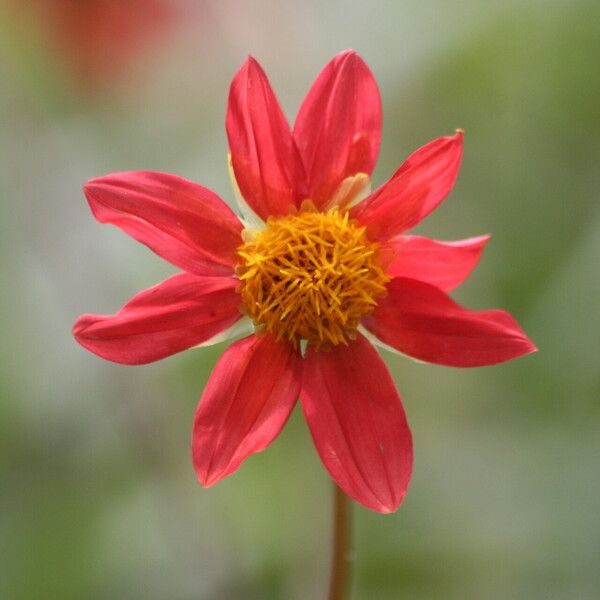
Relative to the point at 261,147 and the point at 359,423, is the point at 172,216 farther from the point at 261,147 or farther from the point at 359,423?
the point at 359,423

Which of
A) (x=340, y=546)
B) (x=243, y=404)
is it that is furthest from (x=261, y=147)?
(x=340, y=546)

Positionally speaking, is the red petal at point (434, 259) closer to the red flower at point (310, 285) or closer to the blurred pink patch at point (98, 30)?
the red flower at point (310, 285)

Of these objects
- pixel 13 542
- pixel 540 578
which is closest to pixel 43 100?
pixel 13 542

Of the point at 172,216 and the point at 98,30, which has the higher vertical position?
the point at 98,30

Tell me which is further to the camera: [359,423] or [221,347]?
[221,347]

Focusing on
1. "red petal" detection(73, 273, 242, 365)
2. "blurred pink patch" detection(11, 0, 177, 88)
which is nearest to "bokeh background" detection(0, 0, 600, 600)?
"blurred pink patch" detection(11, 0, 177, 88)

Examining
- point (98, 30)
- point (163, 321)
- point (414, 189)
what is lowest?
point (163, 321)
